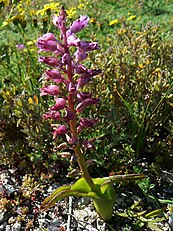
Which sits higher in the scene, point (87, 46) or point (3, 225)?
point (87, 46)

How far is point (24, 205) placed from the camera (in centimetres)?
256

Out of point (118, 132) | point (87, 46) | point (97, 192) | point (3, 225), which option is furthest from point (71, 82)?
point (3, 225)

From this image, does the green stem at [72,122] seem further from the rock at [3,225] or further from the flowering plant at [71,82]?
the rock at [3,225]

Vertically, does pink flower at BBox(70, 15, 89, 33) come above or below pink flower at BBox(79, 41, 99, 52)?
above

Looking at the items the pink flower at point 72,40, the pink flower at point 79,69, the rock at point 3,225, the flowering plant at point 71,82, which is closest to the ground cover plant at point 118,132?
the rock at point 3,225

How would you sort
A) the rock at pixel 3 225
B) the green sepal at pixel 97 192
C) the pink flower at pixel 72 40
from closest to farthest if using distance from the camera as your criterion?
the pink flower at pixel 72 40
the green sepal at pixel 97 192
the rock at pixel 3 225

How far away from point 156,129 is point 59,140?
74 cm

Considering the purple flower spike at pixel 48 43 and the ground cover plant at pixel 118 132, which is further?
the ground cover plant at pixel 118 132

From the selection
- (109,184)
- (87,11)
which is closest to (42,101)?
(109,184)

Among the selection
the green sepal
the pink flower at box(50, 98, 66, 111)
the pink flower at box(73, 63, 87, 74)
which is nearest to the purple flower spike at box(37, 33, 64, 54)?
the pink flower at box(73, 63, 87, 74)

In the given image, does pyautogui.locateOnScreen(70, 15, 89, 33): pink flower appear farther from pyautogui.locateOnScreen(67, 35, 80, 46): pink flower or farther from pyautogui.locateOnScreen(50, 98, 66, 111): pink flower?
pyautogui.locateOnScreen(50, 98, 66, 111): pink flower

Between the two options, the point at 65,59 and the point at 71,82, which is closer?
the point at 65,59

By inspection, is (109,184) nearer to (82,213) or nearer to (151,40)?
(82,213)

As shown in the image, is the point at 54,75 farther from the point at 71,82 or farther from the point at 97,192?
the point at 97,192
